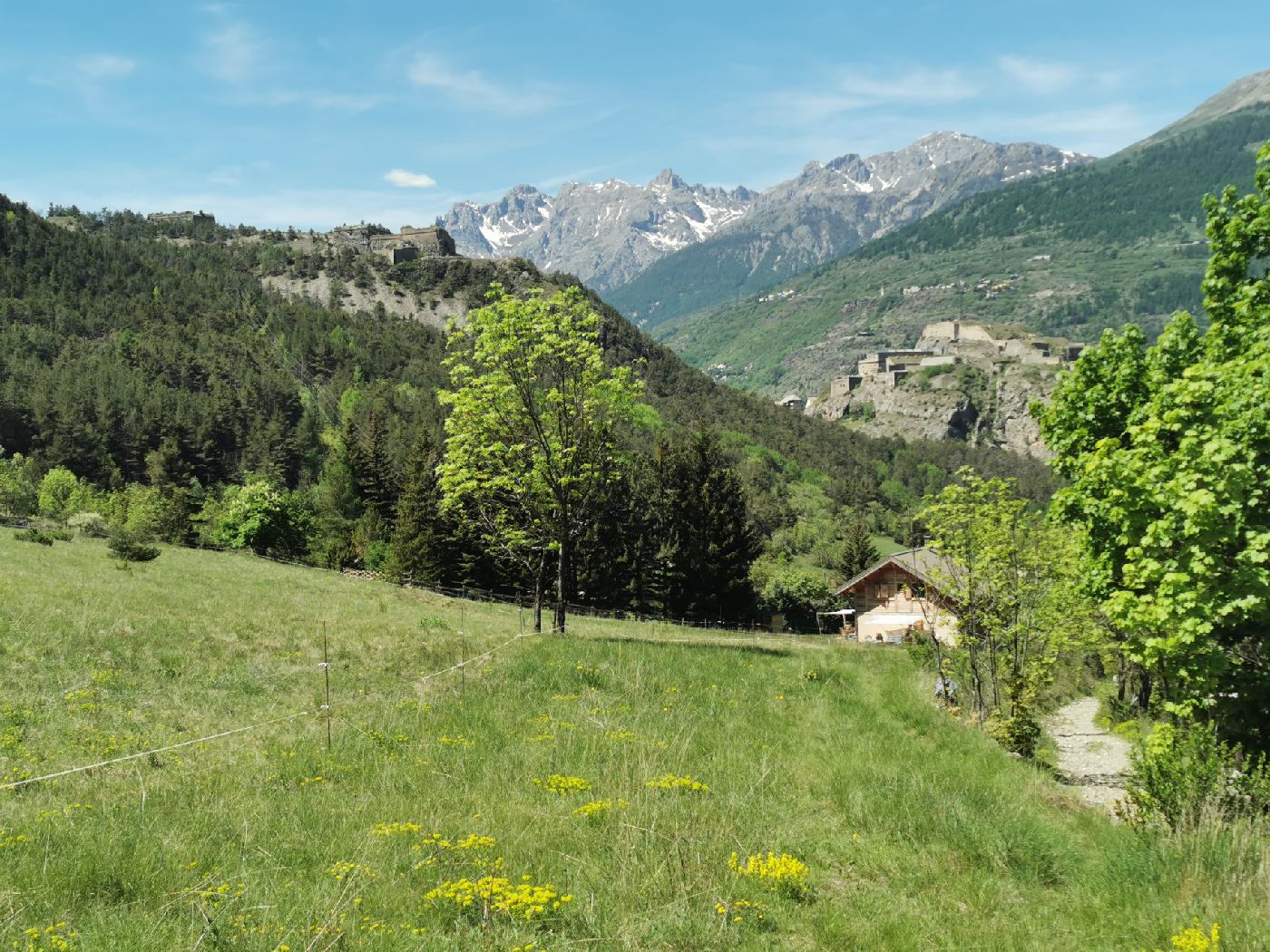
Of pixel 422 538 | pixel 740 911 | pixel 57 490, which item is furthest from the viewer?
pixel 57 490

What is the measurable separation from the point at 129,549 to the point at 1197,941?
41567 mm

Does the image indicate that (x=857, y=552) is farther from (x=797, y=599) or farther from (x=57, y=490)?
(x=57, y=490)

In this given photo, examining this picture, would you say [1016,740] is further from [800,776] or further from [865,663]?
[865,663]

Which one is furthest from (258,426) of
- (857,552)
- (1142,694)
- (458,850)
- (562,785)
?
(458,850)

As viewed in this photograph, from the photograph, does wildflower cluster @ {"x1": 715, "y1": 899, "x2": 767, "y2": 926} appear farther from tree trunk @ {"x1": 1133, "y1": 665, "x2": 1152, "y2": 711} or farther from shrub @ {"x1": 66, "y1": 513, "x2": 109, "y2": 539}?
shrub @ {"x1": 66, "y1": 513, "x2": 109, "y2": 539}

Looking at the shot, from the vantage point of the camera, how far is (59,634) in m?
15.6

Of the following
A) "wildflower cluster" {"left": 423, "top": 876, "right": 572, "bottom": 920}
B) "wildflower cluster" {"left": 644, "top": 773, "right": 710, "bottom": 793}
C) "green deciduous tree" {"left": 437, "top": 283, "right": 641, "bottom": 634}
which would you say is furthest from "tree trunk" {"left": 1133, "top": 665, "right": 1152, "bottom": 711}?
"wildflower cluster" {"left": 423, "top": 876, "right": 572, "bottom": 920}

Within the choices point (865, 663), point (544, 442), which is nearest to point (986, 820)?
point (544, 442)

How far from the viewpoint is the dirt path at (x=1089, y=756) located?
15.7 m

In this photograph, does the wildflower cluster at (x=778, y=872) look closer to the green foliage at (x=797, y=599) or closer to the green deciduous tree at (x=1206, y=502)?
the green deciduous tree at (x=1206, y=502)

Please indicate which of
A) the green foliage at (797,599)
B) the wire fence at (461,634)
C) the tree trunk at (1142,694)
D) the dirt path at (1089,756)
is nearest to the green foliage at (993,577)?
the dirt path at (1089,756)

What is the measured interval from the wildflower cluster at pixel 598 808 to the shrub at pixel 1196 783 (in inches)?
251

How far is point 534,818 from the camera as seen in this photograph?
7715 mm

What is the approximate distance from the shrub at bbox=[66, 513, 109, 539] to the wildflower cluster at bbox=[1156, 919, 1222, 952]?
57.8 metres
